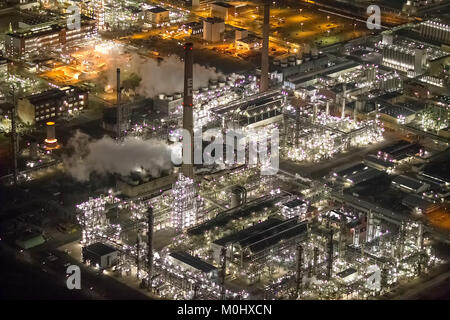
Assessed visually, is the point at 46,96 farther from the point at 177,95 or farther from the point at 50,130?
the point at 177,95

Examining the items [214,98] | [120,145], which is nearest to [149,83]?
[214,98]

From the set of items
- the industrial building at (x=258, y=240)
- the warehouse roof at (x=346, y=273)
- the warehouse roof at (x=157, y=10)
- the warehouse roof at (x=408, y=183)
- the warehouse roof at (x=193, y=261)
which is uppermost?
the warehouse roof at (x=157, y=10)

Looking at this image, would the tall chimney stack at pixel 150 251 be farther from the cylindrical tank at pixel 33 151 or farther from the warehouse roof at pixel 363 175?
the warehouse roof at pixel 363 175

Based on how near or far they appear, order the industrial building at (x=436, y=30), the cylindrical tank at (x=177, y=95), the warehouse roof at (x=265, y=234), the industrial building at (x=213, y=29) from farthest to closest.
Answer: the industrial building at (x=436, y=30)
the industrial building at (x=213, y=29)
the cylindrical tank at (x=177, y=95)
the warehouse roof at (x=265, y=234)

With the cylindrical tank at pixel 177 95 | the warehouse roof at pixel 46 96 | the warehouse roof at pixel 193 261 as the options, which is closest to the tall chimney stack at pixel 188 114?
the warehouse roof at pixel 193 261

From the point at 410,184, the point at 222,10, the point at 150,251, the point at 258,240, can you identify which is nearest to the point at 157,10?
the point at 222,10

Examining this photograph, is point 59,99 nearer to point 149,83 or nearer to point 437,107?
point 149,83
